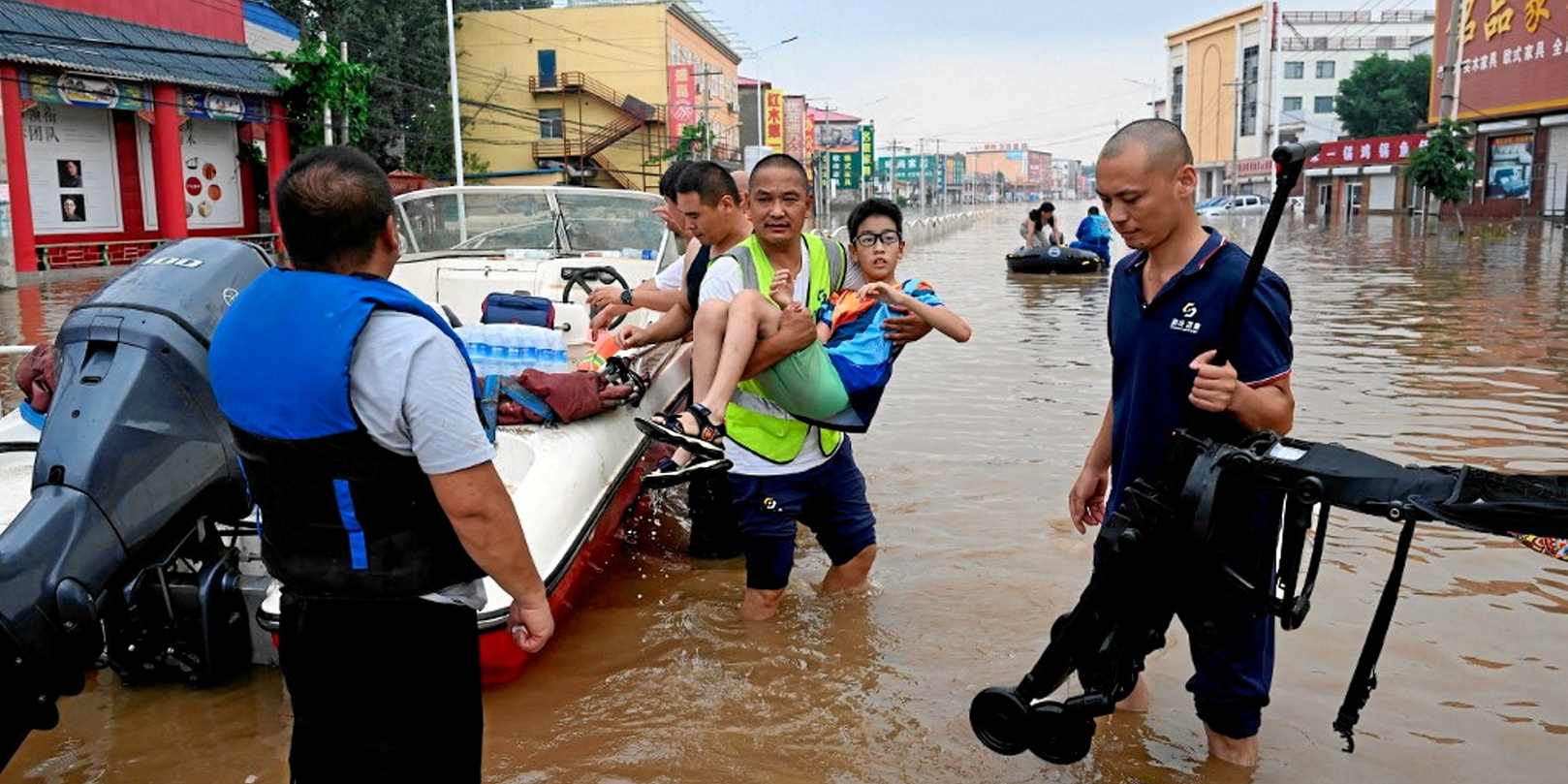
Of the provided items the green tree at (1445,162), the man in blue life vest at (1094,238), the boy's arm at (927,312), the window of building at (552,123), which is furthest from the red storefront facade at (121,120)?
the green tree at (1445,162)

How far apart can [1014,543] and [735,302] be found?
2.51 metres

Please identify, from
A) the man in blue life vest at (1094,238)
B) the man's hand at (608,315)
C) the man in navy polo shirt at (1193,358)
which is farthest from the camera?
the man in blue life vest at (1094,238)

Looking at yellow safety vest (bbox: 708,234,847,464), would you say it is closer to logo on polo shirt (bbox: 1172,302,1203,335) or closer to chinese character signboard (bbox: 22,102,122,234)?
logo on polo shirt (bbox: 1172,302,1203,335)

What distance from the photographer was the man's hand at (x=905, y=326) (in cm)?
453

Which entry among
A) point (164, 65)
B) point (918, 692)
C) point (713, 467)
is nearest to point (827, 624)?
point (918, 692)

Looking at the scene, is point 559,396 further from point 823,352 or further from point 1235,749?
point 1235,749

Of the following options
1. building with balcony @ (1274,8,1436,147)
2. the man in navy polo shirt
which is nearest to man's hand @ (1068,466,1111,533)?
the man in navy polo shirt

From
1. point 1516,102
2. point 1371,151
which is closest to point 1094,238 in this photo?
point 1516,102

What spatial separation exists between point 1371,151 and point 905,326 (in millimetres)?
59699

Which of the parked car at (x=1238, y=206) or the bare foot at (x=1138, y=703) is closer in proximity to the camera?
the bare foot at (x=1138, y=703)

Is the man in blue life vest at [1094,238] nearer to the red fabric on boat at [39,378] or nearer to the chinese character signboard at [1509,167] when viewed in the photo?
the red fabric on boat at [39,378]

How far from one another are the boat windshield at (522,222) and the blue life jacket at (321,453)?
564 cm

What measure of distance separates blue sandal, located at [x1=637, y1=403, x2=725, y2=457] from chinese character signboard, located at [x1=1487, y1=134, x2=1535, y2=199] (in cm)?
4733

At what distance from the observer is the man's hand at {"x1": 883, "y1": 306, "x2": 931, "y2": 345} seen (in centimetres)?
453
